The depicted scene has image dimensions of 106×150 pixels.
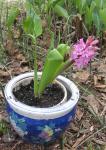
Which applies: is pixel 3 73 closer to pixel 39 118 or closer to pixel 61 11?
pixel 61 11

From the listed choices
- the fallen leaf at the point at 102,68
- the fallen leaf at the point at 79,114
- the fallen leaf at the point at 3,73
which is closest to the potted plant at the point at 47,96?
the fallen leaf at the point at 79,114

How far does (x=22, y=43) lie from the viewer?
6.63 ft

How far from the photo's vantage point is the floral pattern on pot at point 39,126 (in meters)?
1.32

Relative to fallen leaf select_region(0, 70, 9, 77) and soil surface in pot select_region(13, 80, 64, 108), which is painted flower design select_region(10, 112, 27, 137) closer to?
soil surface in pot select_region(13, 80, 64, 108)

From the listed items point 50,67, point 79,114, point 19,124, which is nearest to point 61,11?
point 79,114

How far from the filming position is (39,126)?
1.33 meters

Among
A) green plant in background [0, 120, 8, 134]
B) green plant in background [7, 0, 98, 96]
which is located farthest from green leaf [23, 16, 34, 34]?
green plant in background [0, 120, 8, 134]

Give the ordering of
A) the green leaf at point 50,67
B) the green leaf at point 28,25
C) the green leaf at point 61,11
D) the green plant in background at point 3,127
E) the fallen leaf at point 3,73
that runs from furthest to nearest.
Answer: the green leaf at point 61,11
the fallen leaf at point 3,73
the green plant in background at point 3,127
the green leaf at point 28,25
the green leaf at point 50,67

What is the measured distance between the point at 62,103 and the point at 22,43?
730 millimetres

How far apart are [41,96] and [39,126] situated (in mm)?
154

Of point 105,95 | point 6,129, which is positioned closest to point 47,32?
point 105,95

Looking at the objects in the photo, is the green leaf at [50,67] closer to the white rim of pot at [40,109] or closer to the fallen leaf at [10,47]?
the white rim of pot at [40,109]

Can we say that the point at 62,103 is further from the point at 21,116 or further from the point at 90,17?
the point at 90,17

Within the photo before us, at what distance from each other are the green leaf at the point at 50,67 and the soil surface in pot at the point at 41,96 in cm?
4
